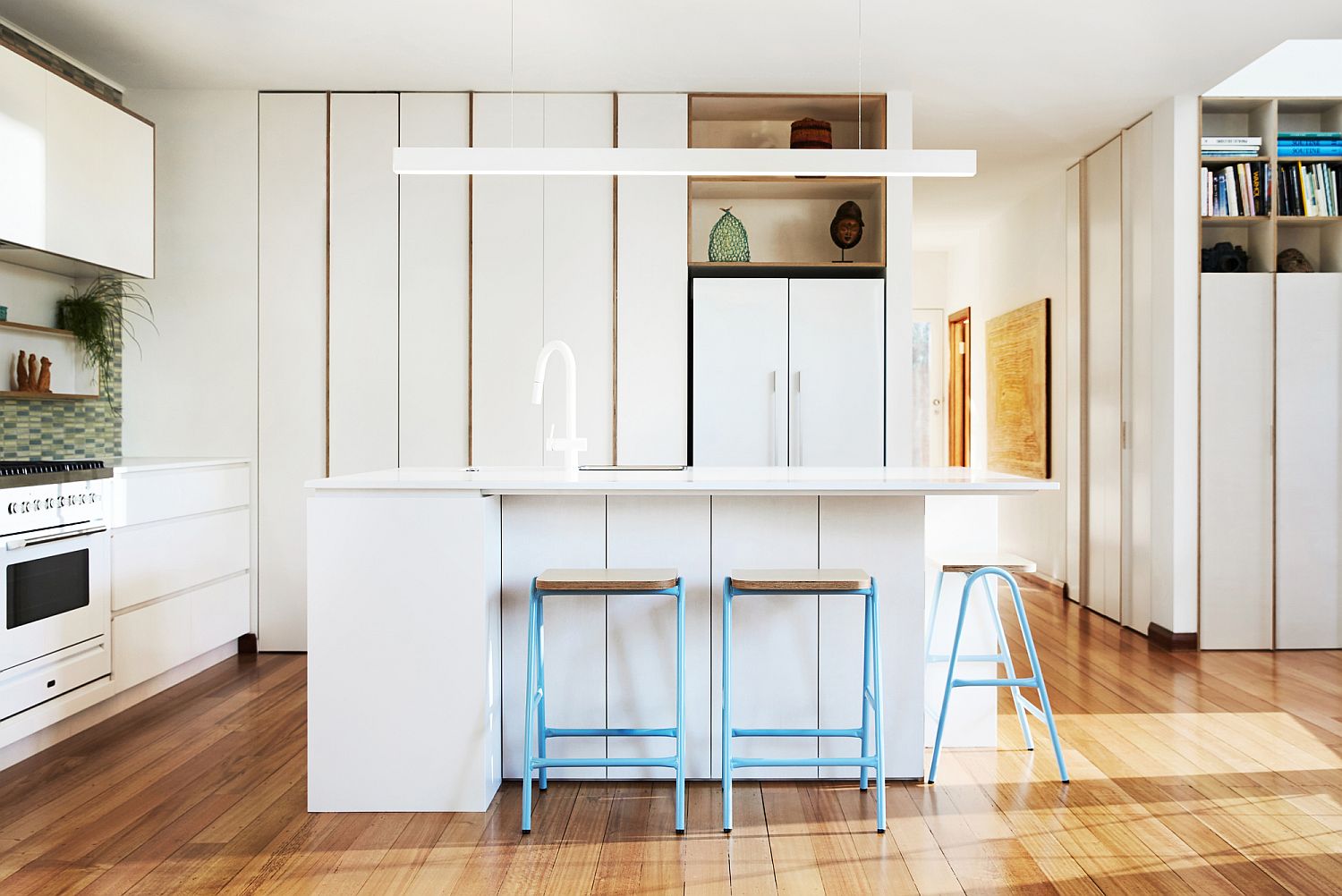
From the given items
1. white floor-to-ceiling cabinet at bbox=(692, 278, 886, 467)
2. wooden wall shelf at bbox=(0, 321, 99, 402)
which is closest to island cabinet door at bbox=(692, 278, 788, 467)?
white floor-to-ceiling cabinet at bbox=(692, 278, 886, 467)

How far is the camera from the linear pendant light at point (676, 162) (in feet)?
9.85

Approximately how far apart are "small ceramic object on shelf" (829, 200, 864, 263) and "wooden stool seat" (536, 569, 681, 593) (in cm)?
270

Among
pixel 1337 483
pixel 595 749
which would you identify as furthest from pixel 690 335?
pixel 1337 483

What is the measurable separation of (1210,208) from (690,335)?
258cm

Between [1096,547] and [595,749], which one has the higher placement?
→ [1096,547]

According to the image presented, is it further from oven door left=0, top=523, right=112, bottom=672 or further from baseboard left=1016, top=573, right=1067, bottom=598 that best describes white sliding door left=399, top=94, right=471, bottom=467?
baseboard left=1016, top=573, right=1067, bottom=598

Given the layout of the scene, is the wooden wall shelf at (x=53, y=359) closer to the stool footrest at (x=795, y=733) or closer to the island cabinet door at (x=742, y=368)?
the island cabinet door at (x=742, y=368)

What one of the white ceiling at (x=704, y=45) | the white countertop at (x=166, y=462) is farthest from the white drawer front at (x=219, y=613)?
the white ceiling at (x=704, y=45)

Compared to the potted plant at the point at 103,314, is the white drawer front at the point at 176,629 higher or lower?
lower

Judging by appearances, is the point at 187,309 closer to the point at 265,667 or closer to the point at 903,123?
the point at 265,667

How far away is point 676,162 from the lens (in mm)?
3023

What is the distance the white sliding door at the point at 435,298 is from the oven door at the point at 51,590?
55.7 inches

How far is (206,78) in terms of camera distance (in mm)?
4242

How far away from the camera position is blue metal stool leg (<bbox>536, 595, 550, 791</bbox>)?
2.59m
